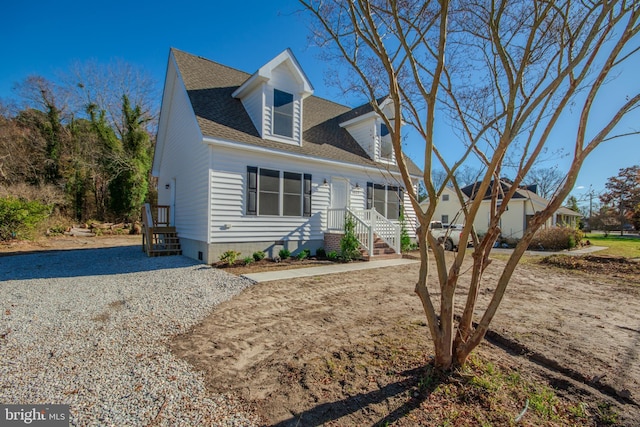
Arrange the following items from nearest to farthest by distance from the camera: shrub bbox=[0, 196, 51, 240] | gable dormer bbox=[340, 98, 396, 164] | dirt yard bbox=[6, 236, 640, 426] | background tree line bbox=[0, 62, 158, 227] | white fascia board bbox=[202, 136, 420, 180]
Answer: dirt yard bbox=[6, 236, 640, 426], white fascia board bbox=[202, 136, 420, 180], shrub bbox=[0, 196, 51, 240], gable dormer bbox=[340, 98, 396, 164], background tree line bbox=[0, 62, 158, 227]

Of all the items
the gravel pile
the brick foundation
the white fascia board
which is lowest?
the gravel pile

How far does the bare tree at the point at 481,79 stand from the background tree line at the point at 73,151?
65.3 ft

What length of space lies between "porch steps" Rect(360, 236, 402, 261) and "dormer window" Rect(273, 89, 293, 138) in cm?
490

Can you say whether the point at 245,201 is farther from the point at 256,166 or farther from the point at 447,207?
the point at 447,207

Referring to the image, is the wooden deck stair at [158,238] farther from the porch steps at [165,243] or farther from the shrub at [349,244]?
the shrub at [349,244]

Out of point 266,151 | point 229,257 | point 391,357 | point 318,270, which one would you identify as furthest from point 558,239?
point 391,357

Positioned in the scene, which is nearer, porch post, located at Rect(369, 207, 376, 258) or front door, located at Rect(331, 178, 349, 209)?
porch post, located at Rect(369, 207, 376, 258)

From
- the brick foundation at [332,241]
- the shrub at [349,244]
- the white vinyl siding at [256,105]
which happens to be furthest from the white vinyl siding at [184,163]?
the shrub at [349,244]

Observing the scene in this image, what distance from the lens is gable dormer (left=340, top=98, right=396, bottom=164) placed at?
12.4m

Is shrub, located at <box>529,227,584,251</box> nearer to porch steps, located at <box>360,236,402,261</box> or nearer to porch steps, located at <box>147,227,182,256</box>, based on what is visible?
porch steps, located at <box>360,236,402,261</box>

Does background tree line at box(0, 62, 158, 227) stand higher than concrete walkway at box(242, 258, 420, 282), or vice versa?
background tree line at box(0, 62, 158, 227)

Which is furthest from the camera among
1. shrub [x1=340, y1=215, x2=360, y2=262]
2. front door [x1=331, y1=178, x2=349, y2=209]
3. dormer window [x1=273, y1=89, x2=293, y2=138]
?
front door [x1=331, y1=178, x2=349, y2=209]

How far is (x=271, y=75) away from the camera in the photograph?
31.2 feet

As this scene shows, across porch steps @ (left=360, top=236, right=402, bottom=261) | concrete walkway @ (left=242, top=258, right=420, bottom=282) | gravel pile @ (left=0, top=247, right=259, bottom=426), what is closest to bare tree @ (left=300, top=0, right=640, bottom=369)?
gravel pile @ (left=0, top=247, right=259, bottom=426)
